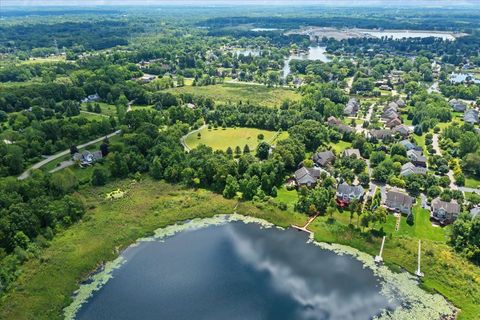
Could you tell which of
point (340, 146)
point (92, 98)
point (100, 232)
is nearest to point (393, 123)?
point (340, 146)

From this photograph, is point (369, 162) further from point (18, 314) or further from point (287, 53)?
point (287, 53)

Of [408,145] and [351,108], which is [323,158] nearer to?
[408,145]

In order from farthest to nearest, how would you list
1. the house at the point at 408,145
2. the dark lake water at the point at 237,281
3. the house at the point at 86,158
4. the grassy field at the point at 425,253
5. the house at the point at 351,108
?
the house at the point at 351,108 < the house at the point at 408,145 < the house at the point at 86,158 < the grassy field at the point at 425,253 < the dark lake water at the point at 237,281

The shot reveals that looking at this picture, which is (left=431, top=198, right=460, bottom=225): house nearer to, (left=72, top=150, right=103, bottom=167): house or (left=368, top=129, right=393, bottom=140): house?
(left=368, top=129, right=393, bottom=140): house

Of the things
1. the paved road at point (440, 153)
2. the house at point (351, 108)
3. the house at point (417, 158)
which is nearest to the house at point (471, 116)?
the paved road at point (440, 153)

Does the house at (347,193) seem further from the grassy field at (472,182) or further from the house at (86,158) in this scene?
the house at (86,158)

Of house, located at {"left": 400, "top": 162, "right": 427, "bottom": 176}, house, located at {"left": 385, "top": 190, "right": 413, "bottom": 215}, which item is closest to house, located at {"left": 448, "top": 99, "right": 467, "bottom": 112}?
house, located at {"left": 400, "top": 162, "right": 427, "bottom": 176}
